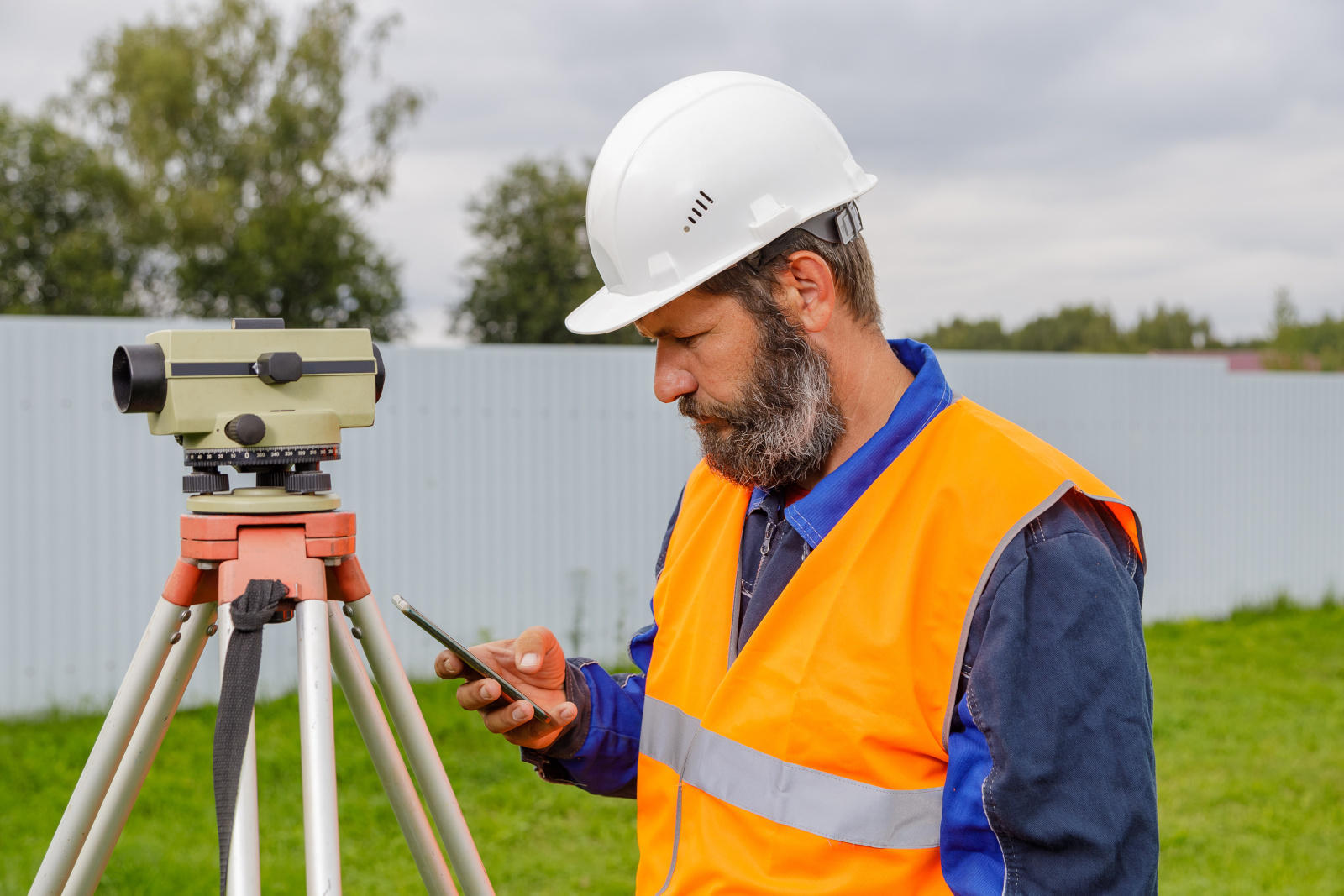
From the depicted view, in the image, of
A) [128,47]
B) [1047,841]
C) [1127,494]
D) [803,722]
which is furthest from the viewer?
[128,47]

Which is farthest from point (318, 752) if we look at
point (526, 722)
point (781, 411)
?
point (781, 411)

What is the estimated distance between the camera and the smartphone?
141cm

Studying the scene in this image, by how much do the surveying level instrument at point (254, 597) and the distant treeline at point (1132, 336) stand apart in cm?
3102

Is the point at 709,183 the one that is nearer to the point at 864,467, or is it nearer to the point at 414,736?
the point at 864,467

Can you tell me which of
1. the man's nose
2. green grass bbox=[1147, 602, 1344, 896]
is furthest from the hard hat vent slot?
green grass bbox=[1147, 602, 1344, 896]

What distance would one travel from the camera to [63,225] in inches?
954

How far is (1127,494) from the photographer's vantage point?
846cm

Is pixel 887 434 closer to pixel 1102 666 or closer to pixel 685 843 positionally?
pixel 1102 666

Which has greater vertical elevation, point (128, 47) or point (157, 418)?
point (128, 47)

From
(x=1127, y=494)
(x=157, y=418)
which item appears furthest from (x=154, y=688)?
(x=1127, y=494)

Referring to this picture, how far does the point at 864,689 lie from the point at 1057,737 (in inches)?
10.1

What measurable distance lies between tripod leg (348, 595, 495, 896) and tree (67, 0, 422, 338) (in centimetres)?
2460

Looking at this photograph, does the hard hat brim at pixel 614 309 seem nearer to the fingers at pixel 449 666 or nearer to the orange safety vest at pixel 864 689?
the orange safety vest at pixel 864 689

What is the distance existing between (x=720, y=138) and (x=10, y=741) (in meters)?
5.13
